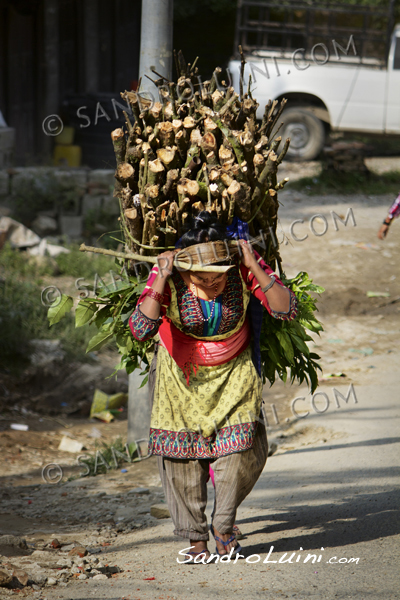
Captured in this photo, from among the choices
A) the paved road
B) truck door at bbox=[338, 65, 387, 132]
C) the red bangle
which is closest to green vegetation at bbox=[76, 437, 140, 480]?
the paved road

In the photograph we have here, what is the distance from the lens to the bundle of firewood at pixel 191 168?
2570mm

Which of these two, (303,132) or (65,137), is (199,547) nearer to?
(65,137)

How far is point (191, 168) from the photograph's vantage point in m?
2.63

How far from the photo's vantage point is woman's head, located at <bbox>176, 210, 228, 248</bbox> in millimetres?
2480

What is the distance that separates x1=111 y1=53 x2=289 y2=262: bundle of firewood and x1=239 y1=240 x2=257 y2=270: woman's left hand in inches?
6.5

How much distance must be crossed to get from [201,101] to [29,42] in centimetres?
906

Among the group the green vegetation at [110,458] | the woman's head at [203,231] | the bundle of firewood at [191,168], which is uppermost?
the bundle of firewood at [191,168]

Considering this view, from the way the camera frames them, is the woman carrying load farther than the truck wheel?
No

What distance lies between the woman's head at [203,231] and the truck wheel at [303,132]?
413 inches

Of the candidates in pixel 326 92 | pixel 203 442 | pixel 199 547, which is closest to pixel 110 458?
pixel 199 547

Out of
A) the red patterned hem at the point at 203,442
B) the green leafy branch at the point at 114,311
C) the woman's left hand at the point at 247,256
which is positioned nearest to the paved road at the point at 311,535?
the red patterned hem at the point at 203,442

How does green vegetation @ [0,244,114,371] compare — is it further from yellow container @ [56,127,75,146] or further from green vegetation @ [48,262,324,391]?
yellow container @ [56,127,75,146]

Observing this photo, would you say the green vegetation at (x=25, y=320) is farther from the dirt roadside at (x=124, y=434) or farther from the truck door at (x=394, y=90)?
the truck door at (x=394, y=90)

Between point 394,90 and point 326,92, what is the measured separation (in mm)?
1226
